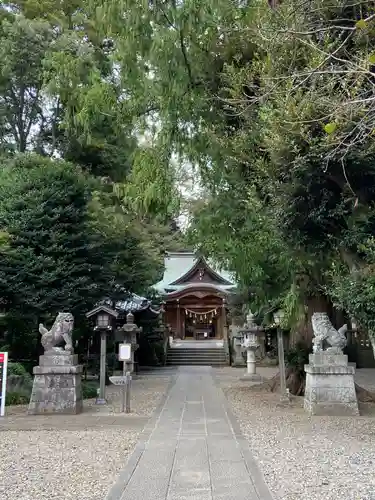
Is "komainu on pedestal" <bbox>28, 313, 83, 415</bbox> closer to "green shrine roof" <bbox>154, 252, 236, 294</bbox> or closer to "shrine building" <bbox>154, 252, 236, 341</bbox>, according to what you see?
"green shrine roof" <bbox>154, 252, 236, 294</bbox>

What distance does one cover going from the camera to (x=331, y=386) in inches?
335

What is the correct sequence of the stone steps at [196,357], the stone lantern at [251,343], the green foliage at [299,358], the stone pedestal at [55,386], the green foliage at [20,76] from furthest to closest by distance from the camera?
the stone steps at [196,357], the green foliage at [20,76], the stone lantern at [251,343], the green foliage at [299,358], the stone pedestal at [55,386]

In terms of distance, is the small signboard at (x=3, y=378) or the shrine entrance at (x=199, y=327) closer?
the small signboard at (x=3, y=378)

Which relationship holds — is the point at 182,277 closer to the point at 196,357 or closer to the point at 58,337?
the point at 196,357

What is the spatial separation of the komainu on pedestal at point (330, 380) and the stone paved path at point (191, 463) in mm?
1640

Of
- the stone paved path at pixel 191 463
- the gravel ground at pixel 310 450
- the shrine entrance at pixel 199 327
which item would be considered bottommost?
the gravel ground at pixel 310 450

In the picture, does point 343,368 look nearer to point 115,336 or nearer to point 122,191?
point 122,191

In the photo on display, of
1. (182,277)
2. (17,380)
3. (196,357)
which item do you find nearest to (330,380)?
(17,380)

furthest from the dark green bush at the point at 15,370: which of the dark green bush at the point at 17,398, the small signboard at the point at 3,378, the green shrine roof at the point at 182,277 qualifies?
the green shrine roof at the point at 182,277

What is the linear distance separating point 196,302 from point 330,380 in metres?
19.0

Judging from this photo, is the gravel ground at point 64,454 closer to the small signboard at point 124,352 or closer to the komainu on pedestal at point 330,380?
the small signboard at point 124,352

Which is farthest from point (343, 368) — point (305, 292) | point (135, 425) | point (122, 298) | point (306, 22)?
point (122, 298)

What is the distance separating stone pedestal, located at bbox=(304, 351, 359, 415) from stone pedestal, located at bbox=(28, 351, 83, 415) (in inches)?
172

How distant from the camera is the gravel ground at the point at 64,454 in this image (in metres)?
4.29
